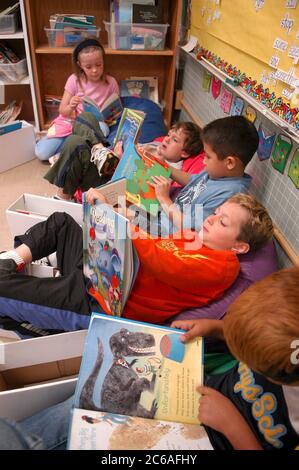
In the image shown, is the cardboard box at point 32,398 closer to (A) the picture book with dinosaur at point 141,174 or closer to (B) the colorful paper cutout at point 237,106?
(A) the picture book with dinosaur at point 141,174

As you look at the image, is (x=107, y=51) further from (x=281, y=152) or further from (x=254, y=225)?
(x=254, y=225)

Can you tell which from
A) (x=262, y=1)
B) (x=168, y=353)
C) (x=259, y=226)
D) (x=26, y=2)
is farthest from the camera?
(x=26, y=2)

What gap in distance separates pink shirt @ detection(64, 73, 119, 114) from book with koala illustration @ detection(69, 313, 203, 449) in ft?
6.02

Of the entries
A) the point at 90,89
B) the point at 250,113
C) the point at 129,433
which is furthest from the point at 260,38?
the point at 129,433

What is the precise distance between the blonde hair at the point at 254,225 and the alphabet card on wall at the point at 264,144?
351 mm

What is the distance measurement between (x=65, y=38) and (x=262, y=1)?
1479mm

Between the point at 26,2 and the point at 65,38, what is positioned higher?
the point at 26,2

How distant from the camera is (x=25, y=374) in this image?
43.1 inches

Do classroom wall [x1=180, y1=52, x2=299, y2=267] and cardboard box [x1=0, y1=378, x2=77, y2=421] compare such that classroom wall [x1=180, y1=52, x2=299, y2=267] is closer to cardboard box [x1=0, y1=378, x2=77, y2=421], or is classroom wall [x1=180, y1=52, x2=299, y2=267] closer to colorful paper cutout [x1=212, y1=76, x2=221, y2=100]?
colorful paper cutout [x1=212, y1=76, x2=221, y2=100]

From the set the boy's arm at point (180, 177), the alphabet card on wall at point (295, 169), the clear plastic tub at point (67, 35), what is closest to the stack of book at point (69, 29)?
the clear plastic tub at point (67, 35)

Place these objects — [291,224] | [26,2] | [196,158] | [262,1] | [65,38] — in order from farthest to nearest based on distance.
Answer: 1. [65,38]
2. [26,2]
3. [196,158]
4. [262,1]
5. [291,224]

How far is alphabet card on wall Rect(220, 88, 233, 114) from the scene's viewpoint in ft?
5.53
